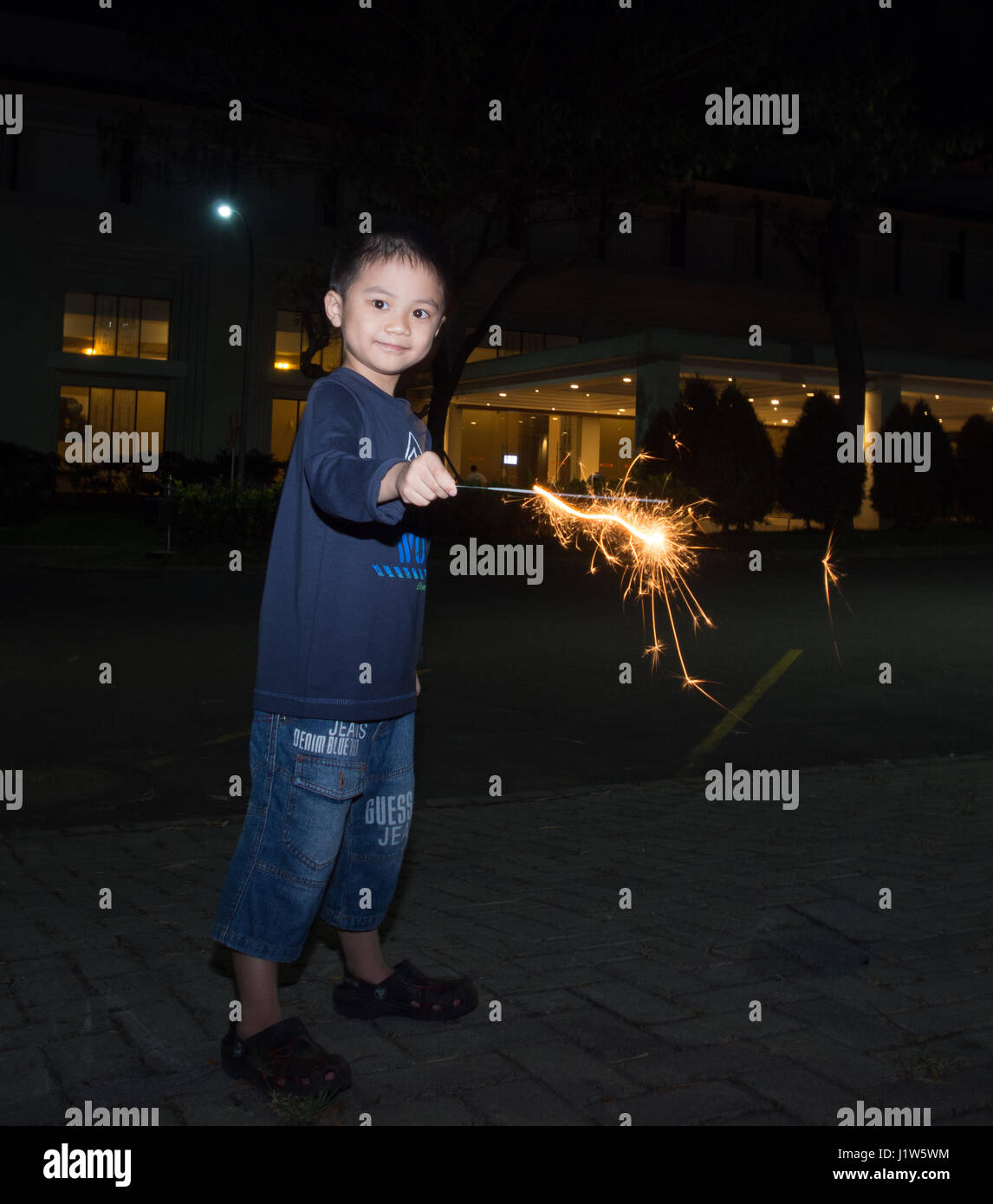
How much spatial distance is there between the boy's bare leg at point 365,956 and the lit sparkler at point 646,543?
4.62 ft

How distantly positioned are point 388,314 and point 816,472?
29447mm

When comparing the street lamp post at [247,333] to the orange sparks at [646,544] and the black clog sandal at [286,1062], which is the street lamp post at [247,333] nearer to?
the orange sparks at [646,544]

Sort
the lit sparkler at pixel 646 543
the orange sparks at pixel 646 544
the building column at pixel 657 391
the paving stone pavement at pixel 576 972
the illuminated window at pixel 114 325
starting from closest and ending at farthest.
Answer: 1. the paving stone pavement at pixel 576 972
2. the lit sparkler at pixel 646 543
3. the orange sparks at pixel 646 544
4. the building column at pixel 657 391
5. the illuminated window at pixel 114 325

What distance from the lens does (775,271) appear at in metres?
51.8

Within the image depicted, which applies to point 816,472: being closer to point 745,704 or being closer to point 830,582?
point 830,582

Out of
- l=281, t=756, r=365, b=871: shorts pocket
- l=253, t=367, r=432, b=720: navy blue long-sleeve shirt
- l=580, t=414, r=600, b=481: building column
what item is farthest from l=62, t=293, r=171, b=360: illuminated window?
l=281, t=756, r=365, b=871: shorts pocket

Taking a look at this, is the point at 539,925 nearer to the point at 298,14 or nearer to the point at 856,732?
the point at 856,732

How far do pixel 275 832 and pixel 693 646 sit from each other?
10.5 m

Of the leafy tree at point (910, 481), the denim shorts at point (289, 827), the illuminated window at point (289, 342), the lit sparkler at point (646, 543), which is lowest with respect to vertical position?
the denim shorts at point (289, 827)

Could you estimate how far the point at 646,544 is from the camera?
6.29m

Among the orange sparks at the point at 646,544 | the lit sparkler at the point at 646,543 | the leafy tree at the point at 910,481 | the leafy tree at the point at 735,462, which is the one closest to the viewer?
the lit sparkler at the point at 646,543

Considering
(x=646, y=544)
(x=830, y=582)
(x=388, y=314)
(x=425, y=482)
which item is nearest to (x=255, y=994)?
(x=425, y=482)

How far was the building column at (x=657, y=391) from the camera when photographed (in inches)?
1252

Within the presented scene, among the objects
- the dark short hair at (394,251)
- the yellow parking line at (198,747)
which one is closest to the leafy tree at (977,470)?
the yellow parking line at (198,747)
